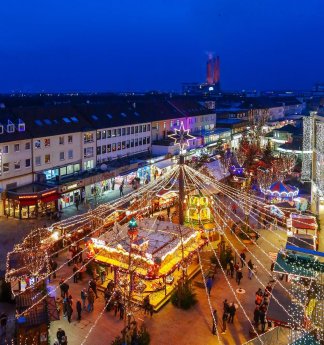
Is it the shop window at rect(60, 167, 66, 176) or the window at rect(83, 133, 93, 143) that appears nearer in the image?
the shop window at rect(60, 167, 66, 176)

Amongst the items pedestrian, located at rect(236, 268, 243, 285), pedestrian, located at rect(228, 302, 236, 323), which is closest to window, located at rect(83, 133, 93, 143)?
pedestrian, located at rect(236, 268, 243, 285)

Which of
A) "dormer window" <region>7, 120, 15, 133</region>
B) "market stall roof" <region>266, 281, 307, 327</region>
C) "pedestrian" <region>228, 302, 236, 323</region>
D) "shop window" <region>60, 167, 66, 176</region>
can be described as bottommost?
"pedestrian" <region>228, 302, 236, 323</region>

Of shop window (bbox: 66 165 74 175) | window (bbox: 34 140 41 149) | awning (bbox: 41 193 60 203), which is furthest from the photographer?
shop window (bbox: 66 165 74 175)

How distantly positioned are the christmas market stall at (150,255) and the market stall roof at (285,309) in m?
5.81

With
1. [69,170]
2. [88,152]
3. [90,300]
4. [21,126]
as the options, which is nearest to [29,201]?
[21,126]

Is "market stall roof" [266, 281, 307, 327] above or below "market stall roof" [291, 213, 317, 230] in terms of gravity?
below

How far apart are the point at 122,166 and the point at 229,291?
23.6 meters

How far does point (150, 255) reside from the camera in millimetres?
20641

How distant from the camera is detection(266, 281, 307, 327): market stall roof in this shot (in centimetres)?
1564

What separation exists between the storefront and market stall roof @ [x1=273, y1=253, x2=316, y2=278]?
21209 mm

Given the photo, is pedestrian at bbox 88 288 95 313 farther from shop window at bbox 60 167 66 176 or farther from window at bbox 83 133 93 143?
window at bbox 83 133 93 143

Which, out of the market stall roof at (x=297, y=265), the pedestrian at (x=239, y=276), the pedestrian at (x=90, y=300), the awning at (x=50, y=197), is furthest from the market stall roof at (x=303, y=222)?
the awning at (x=50, y=197)

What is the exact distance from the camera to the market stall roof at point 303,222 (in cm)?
2720

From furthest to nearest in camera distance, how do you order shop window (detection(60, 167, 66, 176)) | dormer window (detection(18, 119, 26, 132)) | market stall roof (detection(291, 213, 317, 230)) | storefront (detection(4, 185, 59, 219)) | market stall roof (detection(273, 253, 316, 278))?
shop window (detection(60, 167, 66, 176)) < dormer window (detection(18, 119, 26, 132)) < storefront (detection(4, 185, 59, 219)) < market stall roof (detection(291, 213, 317, 230)) < market stall roof (detection(273, 253, 316, 278))
